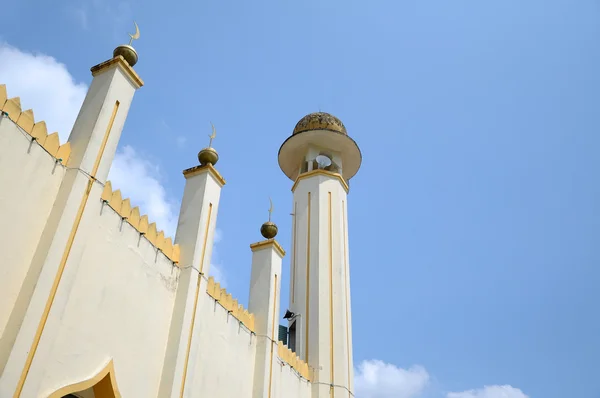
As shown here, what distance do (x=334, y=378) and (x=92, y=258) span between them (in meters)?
5.70

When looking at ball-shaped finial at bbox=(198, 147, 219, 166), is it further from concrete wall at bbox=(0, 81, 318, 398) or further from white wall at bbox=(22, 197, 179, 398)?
white wall at bbox=(22, 197, 179, 398)

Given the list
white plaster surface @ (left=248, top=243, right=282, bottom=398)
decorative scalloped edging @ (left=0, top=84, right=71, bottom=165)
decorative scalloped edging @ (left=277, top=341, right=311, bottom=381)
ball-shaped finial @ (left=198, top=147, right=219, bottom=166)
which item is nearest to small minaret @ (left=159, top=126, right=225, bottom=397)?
ball-shaped finial @ (left=198, top=147, right=219, bottom=166)

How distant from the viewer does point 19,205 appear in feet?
13.5

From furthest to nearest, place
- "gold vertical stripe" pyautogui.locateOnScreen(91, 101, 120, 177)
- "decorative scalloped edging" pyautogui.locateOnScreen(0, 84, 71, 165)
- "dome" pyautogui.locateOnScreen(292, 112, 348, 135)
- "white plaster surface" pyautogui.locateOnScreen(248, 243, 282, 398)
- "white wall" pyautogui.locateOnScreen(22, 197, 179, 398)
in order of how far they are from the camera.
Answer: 1. "dome" pyautogui.locateOnScreen(292, 112, 348, 135)
2. "white plaster surface" pyautogui.locateOnScreen(248, 243, 282, 398)
3. "gold vertical stripe" pyautogui.locateOnScreen(91, 101, 120, 177)
4. "decorative scalloped edging" pyautogui.locateOnScreen(0, 84, 71, 165)
5. "white wall" pyautogui.locateOnScreen(22, 197, 179, 398)

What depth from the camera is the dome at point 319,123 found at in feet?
41.4

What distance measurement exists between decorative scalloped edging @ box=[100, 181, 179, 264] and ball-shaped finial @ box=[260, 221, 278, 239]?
2373 mm

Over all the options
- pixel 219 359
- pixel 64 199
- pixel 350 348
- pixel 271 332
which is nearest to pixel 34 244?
pixel 64 199

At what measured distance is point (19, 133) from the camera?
4.29 m

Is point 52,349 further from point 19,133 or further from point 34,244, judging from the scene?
point 19,133

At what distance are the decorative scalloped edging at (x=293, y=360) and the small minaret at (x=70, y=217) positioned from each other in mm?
4316

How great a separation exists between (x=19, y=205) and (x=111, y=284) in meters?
1.19

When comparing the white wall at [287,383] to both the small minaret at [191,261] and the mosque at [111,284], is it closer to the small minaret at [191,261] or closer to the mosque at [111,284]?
the mosque at [111,284]

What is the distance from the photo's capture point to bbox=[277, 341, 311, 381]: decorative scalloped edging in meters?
8.01

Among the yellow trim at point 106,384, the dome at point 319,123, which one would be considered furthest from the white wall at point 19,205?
the dome at point 319,123
